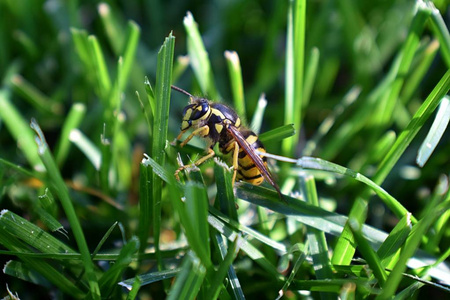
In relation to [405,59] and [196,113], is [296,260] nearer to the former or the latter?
[196,113]

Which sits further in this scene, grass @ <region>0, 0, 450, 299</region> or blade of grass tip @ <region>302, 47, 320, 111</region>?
blade of grass tip @ <region>302, 47, 320, 111</region>

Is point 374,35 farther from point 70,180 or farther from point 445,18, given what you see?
point 70,180

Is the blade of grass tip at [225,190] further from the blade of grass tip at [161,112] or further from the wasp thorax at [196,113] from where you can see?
the wasp thorax at [196,113]

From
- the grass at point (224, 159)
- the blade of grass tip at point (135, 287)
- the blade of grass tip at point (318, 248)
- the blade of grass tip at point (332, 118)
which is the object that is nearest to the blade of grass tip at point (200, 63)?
the grass at point (224, 159)

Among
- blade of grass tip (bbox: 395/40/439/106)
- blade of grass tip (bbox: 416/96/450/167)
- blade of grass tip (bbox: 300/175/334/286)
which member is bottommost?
blade of grass tip (bbox: 300/175/334/286)

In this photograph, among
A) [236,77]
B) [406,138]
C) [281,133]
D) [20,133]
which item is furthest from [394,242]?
[20,133]

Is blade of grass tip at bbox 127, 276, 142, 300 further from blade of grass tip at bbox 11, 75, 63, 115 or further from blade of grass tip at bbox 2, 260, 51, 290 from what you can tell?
blade of grass tip at bbox 11, 75, 63, 115

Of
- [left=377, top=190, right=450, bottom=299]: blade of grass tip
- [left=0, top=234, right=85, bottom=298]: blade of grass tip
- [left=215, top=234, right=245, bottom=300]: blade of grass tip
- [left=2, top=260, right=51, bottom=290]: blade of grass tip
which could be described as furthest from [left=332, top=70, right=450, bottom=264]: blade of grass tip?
[left=2, top=260, right=51, bottom=290]: blade of grass tip
